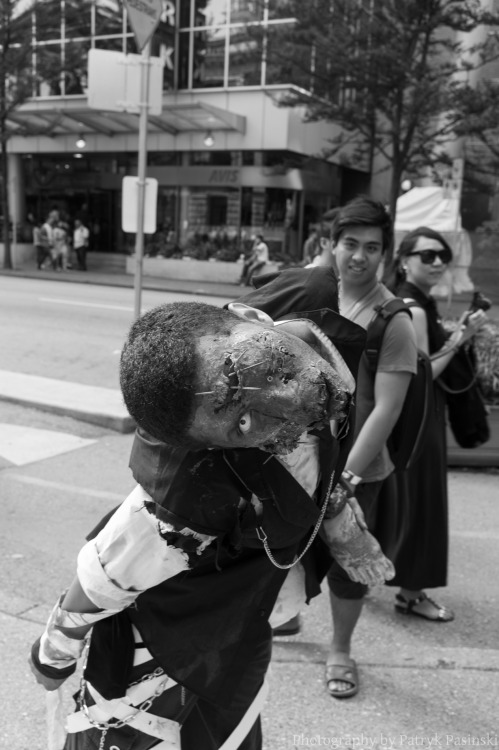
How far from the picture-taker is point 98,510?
447cm

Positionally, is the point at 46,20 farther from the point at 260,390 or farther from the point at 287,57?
the point at 260,390

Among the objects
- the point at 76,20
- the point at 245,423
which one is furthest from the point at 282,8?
the point at 245,423

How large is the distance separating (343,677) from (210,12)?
2502 centimetres

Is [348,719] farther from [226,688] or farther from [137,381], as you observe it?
[137,381]

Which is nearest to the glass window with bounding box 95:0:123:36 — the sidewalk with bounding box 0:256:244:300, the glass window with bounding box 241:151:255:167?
the glass window with bounding box 241:151:255:167

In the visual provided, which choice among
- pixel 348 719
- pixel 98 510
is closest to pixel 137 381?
pixel 348 719

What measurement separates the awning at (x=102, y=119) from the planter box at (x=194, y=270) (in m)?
4.55

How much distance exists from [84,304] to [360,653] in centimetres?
1274

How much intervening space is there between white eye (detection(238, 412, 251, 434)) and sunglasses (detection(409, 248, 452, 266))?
249 centimetres

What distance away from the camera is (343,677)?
2740 mm

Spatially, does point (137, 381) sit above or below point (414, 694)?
above

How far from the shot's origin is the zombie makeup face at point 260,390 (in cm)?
112

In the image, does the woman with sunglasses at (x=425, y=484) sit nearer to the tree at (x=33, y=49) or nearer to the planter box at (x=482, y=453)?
the planter box at (x=482, y=453)

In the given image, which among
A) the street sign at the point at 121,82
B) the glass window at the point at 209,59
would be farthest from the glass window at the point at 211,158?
the street sign at the point at 121,82
